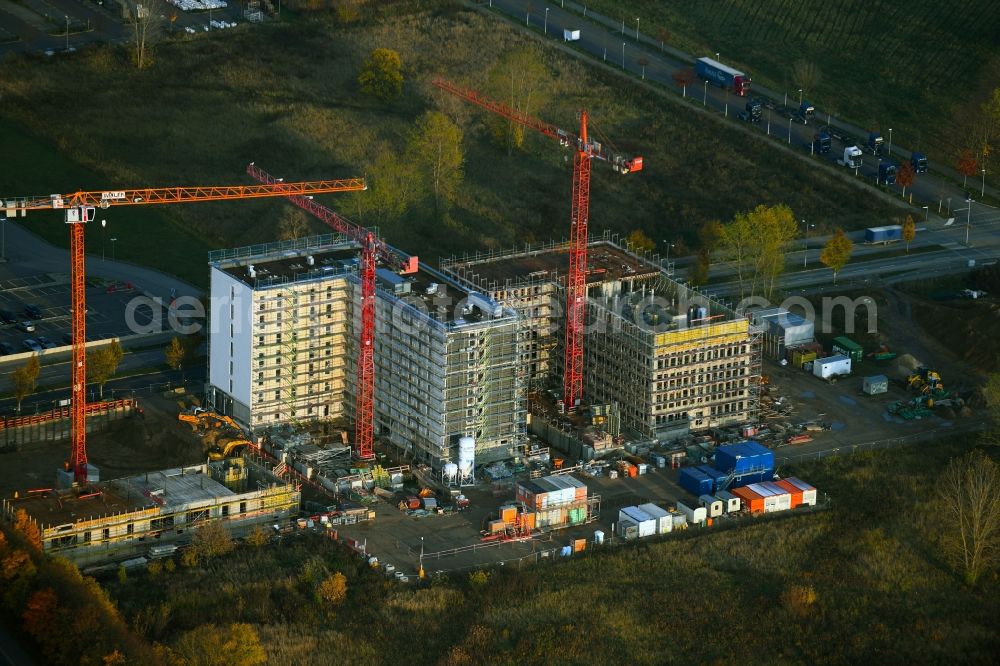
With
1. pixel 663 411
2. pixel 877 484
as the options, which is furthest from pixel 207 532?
pixel 877 484

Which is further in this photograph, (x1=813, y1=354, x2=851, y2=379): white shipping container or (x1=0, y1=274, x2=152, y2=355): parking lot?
(x1=0, y1=274, x2=152, y2=355): parking lot

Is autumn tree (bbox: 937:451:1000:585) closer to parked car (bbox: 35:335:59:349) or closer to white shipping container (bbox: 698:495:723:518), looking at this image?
white shipping container (bbox: 698:495:723:518)

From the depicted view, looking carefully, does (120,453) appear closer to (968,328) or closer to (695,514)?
(695,514)

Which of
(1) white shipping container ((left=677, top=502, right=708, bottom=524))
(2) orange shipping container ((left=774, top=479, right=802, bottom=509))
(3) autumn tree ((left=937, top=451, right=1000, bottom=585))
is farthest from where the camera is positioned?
(2) orange shipping container ((left=774, top=479, right=802, bottom=509))

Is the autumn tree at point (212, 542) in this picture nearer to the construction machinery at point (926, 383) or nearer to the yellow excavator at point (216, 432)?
the yellow excavator at point (216, 432)

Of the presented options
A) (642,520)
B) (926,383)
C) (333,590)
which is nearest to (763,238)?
(926,383)

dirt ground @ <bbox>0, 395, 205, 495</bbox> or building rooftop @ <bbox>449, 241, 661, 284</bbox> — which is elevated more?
building rooftop @ <bbox>449, 241, 661, 284</bbox>

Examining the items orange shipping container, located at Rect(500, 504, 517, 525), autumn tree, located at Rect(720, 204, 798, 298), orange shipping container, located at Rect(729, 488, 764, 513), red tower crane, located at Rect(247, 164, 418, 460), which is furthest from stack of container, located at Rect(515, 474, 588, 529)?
autumn tree, located at Rect(720, 204, 798, 298)
